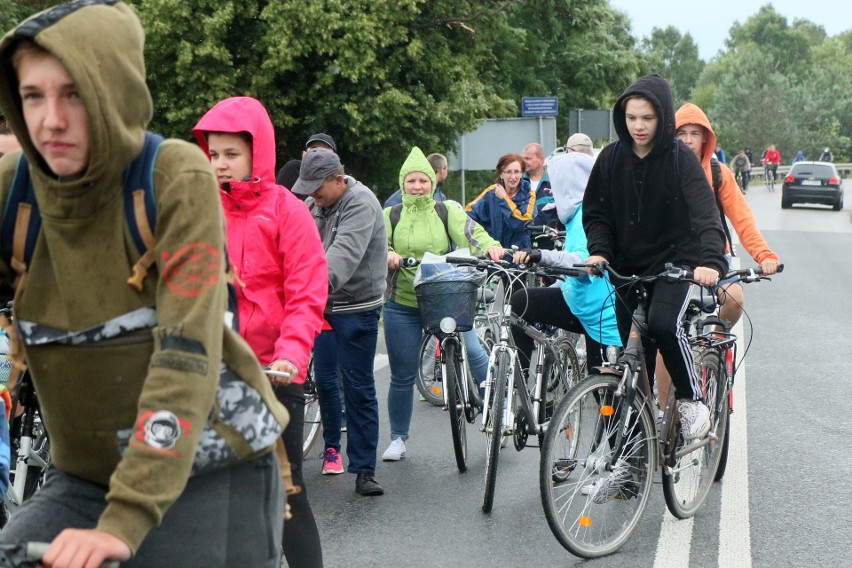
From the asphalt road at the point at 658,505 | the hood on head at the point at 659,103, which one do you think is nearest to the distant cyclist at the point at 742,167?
the asphalt road at the point at 658,505

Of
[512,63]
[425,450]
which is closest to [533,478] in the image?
[425,450]

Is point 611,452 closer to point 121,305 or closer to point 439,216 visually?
point 439,216

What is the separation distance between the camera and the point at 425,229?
7188 millimetres

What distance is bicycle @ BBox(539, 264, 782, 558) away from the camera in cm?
491

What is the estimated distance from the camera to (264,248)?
3.81m

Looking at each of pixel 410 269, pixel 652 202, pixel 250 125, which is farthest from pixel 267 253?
pixel 410 269

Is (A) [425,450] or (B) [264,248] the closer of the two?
(B) [264,248]

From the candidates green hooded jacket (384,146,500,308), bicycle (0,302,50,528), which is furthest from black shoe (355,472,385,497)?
bicycle (0,302,50,528)

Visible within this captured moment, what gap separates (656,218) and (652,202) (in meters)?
0.08

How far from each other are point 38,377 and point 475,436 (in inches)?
222

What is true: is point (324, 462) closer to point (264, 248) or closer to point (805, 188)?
point (264, 248)

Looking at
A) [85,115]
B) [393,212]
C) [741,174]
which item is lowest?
[741,174]

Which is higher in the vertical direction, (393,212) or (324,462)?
(393,212)

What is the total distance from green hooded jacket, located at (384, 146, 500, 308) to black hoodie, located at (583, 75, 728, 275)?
1731mm
